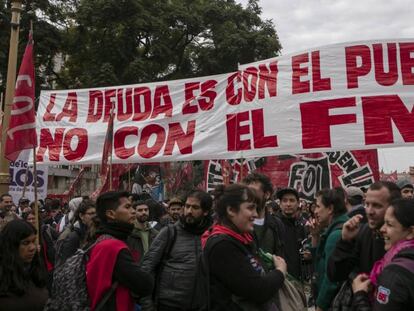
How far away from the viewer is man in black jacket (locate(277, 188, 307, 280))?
15.3 feet

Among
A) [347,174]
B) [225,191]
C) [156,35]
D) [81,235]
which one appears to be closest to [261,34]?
[156,35]

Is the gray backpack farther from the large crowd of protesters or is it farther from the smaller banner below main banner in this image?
the smaller banner below main banner

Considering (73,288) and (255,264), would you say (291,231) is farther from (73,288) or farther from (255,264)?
(73,288)

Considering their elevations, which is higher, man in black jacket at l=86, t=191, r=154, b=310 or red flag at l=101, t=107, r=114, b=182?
red flag at l=101, t=107, r=114, b=182

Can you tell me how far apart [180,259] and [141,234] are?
48.1 inches

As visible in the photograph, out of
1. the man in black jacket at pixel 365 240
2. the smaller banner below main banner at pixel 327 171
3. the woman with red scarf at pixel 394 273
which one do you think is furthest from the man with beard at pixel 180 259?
the smaller banner below main banner at pixel 327 171

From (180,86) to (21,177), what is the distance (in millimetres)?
6033

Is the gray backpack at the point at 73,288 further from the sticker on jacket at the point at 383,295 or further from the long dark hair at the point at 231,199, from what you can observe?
the sticker on jacket at the point at 383,295

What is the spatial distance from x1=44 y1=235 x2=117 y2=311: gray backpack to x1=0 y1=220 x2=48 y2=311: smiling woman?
86 mm

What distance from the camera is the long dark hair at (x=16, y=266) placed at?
2959mm

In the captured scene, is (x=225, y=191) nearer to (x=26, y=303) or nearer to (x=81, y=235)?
(x=26, y=303)

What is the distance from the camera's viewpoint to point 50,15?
22.3 m

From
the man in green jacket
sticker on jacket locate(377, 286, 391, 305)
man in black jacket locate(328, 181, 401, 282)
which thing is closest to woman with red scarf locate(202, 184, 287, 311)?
man in black jacket locate(328, 181, 401, 282)

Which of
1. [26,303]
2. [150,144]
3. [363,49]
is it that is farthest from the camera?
[150,144]
